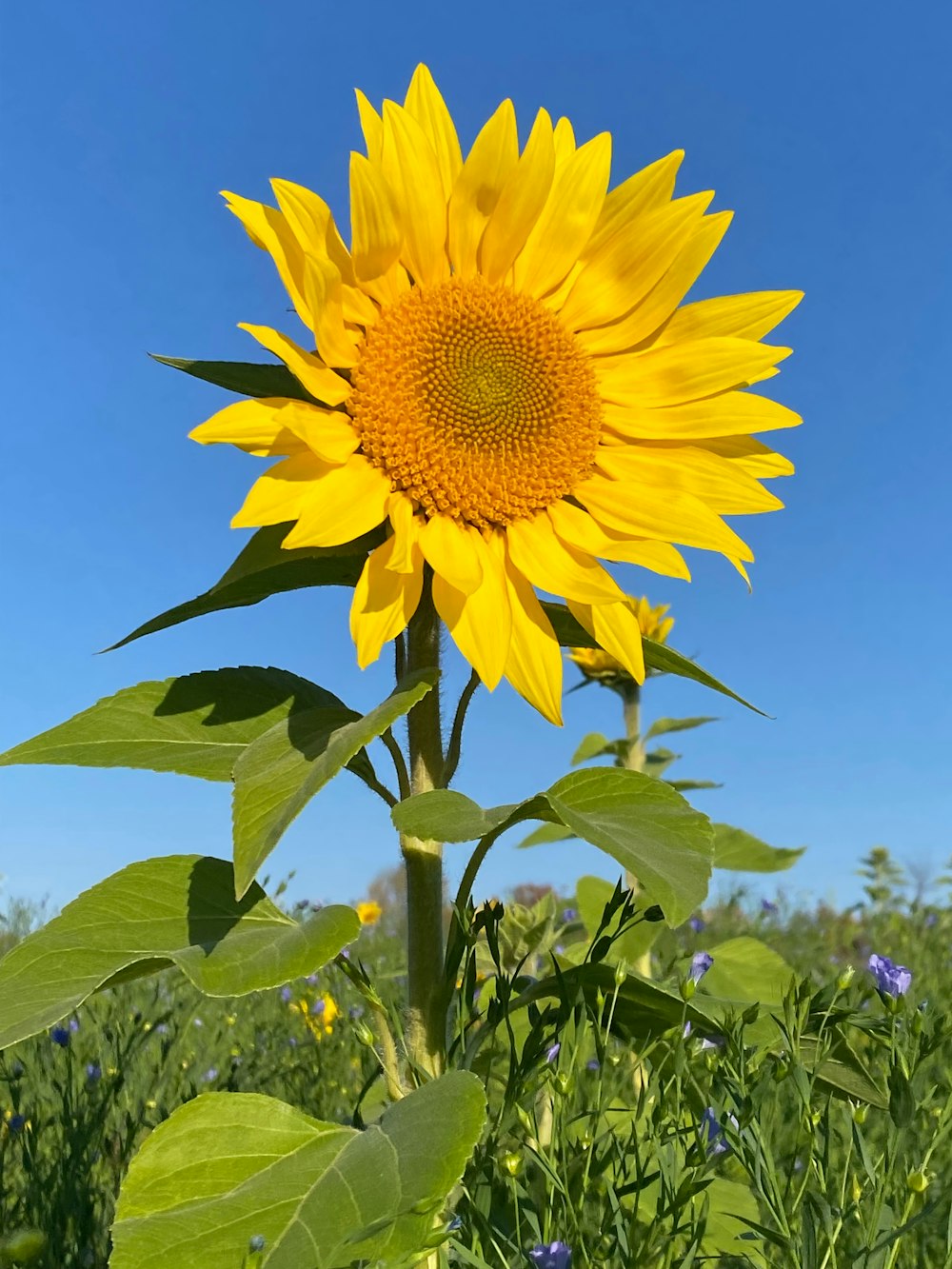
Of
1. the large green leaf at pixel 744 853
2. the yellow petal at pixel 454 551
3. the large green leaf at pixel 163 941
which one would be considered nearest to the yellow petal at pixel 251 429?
the yellow petal at pixel 454 551

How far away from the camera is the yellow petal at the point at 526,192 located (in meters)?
1.86

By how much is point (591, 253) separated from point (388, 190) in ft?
1.49

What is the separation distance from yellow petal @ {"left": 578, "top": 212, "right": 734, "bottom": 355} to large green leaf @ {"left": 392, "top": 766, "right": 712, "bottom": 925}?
2.90ft

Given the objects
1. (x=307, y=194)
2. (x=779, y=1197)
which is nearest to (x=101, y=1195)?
(x=779, y=1197)

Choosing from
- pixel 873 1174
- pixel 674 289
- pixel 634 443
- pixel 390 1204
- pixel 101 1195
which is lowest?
pixel 101 1195

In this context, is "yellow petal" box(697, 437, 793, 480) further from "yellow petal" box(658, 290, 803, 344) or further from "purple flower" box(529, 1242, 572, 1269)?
"purple flower" box(529, 1242, 572, 1269)

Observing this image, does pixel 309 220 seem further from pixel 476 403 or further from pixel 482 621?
pixel 482 621

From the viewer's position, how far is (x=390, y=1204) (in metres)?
1.24

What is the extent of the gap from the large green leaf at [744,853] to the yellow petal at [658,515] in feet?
5.66

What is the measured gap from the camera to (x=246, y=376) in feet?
5.68

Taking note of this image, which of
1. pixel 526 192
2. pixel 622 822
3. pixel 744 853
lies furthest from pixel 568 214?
pixel 744 853

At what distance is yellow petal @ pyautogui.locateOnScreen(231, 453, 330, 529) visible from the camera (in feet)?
5.12

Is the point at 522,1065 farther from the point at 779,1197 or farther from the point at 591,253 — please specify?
the point at 591,253

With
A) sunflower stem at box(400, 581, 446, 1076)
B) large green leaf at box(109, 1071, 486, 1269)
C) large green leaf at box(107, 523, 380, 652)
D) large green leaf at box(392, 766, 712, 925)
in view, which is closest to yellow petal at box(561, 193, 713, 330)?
large green leaf at box(107, 523, 380, 652)
